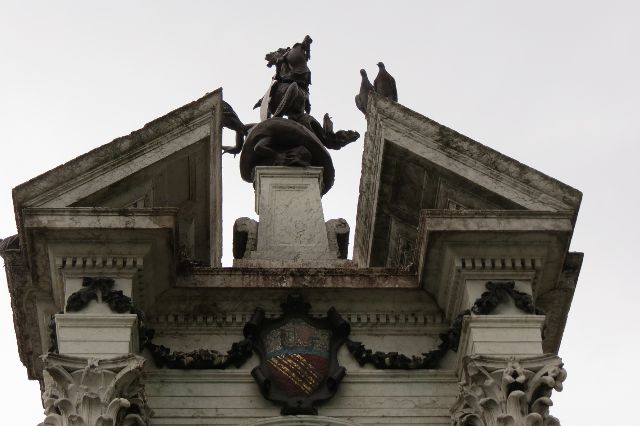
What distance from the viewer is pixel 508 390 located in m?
13.1

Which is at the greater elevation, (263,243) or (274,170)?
(274,170)

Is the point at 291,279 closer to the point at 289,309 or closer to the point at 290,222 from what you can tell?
the point at 289,309

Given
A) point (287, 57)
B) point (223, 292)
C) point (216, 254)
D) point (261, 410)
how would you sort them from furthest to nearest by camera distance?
point (287, 57)
point (216, 254)
point (223, 292)
point (261, 410)

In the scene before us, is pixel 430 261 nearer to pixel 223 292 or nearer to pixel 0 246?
pixel 223 292

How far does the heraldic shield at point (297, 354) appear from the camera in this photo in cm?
1403

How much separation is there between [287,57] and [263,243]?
4.89m

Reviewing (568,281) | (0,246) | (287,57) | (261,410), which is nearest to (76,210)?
(0,246)

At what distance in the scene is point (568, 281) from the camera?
1503 centimetres

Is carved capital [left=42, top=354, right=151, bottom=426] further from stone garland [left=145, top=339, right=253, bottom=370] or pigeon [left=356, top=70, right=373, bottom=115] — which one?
pigeon [left=356, top=70, right=373, bottom=115]

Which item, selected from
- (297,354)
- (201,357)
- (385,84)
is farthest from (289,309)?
(385,84)

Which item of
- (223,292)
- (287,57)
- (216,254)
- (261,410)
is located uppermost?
(287,57)

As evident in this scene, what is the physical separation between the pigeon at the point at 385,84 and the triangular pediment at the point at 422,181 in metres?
1.44

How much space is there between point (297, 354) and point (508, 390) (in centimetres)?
226

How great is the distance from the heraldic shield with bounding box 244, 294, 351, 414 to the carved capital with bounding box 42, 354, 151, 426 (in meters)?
1.43
